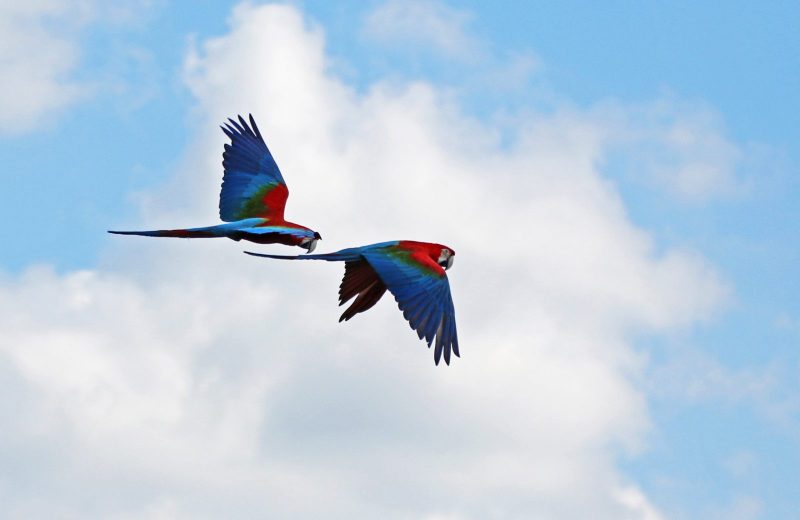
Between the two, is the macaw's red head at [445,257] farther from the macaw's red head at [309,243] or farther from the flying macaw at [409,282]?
the macaw's red head at [309,243]

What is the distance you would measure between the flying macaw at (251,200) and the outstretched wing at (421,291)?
2.22m

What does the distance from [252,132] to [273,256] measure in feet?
23.8

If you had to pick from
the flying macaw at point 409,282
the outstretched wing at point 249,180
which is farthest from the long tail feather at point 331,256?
the outstretched wing at point 249,180

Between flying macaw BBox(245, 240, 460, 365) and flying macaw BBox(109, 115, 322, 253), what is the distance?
1.18 m

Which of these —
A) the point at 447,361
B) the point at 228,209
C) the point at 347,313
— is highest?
the point at 228,209

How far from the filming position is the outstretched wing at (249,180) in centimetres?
2362

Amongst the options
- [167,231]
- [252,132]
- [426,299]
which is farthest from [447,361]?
[252,132]

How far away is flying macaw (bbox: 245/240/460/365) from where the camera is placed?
734 inches

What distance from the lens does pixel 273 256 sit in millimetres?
18359

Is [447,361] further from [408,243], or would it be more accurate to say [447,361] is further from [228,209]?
[228,209]

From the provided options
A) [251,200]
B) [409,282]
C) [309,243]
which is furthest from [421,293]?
[251,200]

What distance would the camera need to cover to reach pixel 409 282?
19141mm

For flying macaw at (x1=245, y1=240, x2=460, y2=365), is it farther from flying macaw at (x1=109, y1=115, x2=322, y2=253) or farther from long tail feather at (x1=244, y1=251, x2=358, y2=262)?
flying macaw at (x1=109, y1=115, x2=322, y2=253)

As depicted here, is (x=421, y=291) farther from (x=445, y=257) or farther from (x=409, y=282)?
(x=445, y=257)
